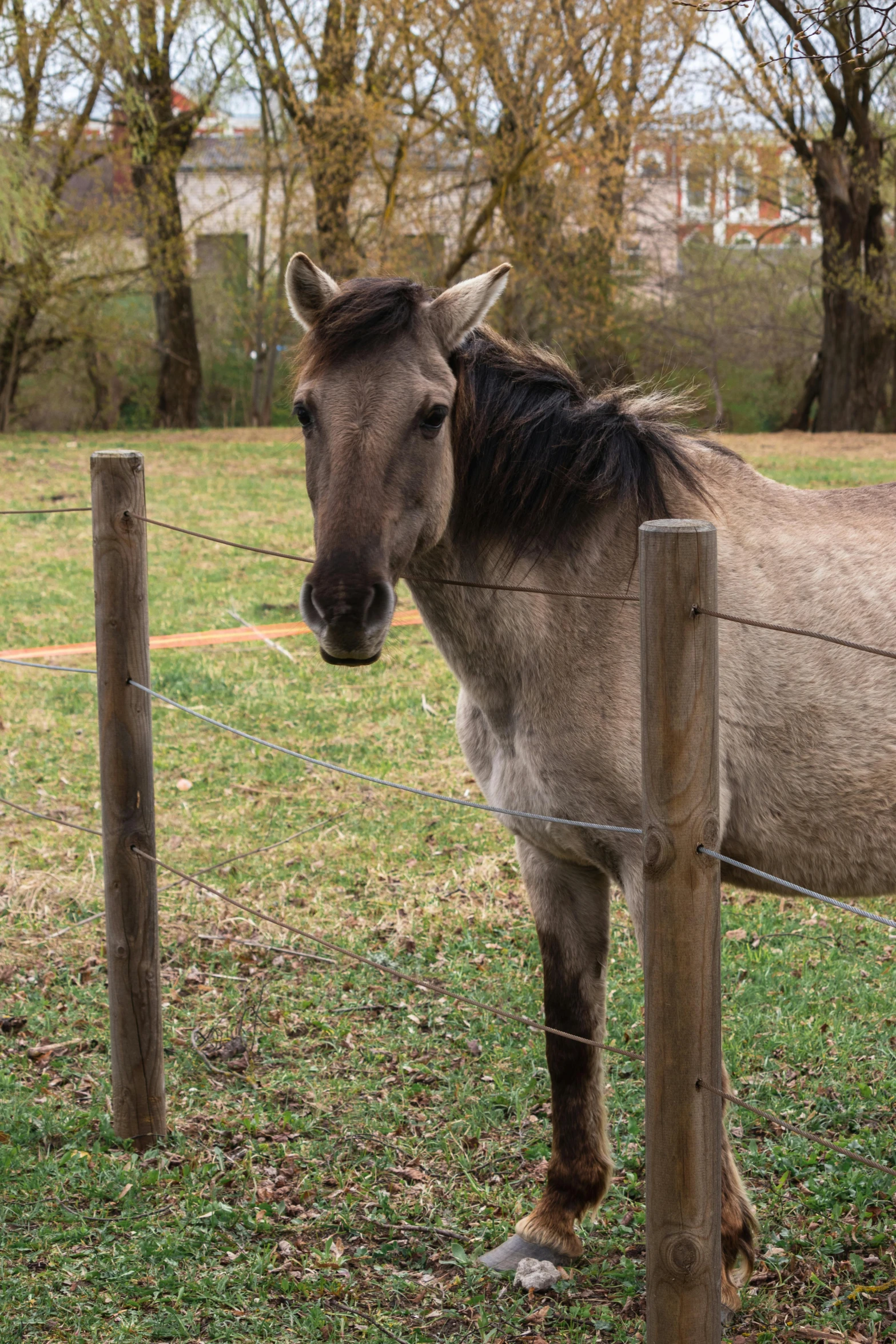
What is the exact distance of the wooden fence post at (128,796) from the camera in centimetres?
317

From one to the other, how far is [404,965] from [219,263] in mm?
23659

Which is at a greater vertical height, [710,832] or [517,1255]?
[710,832]

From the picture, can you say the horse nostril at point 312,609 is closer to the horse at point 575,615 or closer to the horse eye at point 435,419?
the horse at point 575,615

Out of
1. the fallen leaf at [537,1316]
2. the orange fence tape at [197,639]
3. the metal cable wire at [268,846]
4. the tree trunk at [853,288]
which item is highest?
the tree trunk at [853,288]

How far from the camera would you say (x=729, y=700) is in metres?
2.81

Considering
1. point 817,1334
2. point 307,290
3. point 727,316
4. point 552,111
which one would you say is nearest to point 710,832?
point 817,1334

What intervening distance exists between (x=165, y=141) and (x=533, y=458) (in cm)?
2034

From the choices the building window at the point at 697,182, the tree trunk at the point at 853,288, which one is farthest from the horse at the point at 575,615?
the building window at the point at 697,182

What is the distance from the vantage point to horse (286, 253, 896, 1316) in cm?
267

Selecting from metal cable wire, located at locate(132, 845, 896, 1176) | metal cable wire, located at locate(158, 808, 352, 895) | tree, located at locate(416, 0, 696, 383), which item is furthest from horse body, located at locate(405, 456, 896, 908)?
tree, located at locate(416, 0, 696, 383)

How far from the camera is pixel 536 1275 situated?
9.42ft

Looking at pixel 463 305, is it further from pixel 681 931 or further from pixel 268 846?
pixel 268 846

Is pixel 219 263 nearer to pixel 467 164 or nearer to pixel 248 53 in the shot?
pixel 248 53

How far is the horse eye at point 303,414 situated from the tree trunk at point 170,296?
19.1 m
